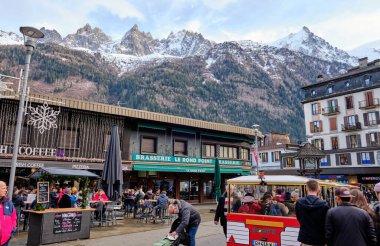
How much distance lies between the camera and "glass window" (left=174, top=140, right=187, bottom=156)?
2591 cm

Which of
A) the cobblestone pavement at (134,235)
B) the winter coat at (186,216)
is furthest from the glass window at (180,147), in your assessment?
the winter coat at (186,216)

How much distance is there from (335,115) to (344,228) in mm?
48714

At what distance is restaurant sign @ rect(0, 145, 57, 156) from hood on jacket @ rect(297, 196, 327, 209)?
17.5 metres

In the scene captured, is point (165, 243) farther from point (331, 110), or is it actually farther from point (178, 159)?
point (331, 110)

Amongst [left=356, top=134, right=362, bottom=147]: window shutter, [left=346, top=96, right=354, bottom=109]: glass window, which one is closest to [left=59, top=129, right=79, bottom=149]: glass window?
[left=356, top=134, right=362, bottom=147]: window shutter

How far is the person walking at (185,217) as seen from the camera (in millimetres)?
6027

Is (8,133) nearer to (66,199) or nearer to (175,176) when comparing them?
(66,199)

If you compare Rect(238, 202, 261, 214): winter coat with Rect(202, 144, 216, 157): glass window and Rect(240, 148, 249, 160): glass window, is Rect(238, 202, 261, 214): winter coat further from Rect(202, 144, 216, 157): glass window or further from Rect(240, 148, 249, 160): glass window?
Rect(240, 148, 249, 160): glass window

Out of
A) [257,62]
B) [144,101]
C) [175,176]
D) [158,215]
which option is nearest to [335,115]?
[175,176]

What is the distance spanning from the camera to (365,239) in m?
4.32

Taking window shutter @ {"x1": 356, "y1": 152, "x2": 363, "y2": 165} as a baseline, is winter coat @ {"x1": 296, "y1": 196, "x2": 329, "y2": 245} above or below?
below

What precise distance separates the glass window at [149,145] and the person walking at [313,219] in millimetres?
19271

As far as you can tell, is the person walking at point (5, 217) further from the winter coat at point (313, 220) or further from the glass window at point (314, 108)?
the glass window at point (314, 108)

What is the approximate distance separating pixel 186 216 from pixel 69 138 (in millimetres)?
16336
